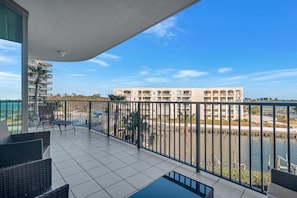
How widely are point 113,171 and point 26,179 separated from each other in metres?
1.42

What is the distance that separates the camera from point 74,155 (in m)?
3.00

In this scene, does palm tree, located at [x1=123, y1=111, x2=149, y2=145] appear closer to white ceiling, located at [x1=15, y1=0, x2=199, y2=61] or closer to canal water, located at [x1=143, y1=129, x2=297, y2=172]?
canal water, located at [x1=143, y1=129, x2=297, y2=172]

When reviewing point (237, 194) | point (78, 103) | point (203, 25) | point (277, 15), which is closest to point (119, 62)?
point (203, 25)

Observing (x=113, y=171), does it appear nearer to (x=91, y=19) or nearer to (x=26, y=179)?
(x=26, y=179)

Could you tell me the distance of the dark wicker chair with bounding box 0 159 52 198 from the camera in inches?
39.5

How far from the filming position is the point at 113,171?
2.36 m

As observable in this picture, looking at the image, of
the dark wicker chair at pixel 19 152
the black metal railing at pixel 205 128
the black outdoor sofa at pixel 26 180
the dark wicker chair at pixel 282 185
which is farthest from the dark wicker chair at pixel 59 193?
the black metal railing at pixel 205 128

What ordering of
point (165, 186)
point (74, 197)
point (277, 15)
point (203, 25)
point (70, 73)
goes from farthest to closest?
point (70, 73), point (203, 25), point (277, 15), point (74, 197), point (165, 186)

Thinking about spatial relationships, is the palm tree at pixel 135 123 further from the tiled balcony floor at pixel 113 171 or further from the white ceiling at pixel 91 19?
the white ceiling at pixel 91 19

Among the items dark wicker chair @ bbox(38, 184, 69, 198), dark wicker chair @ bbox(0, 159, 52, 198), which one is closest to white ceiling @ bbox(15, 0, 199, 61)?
dark wicker chair @ bbox(0, 159, 52, 198)

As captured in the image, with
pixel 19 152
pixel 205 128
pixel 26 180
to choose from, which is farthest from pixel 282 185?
pixel 19 152

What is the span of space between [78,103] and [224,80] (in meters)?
29.3

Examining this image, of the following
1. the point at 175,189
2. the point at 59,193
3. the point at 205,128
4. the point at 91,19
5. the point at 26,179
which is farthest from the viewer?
the point at 91,19

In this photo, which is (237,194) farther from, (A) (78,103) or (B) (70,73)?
(B) (70,73)
